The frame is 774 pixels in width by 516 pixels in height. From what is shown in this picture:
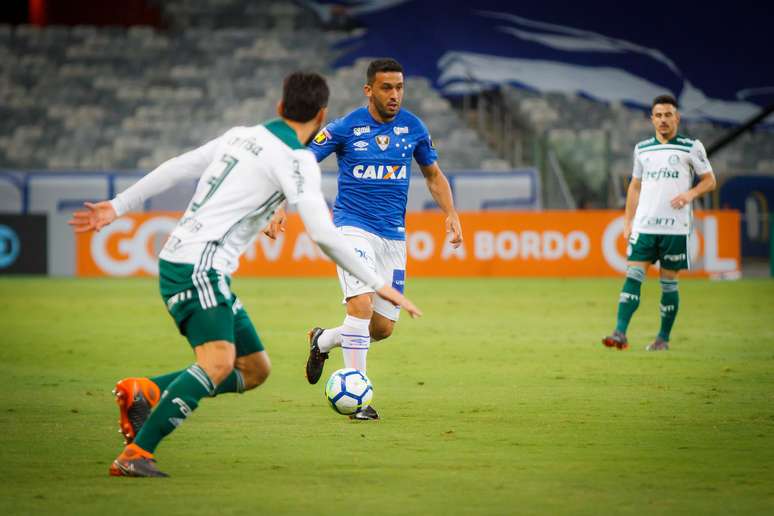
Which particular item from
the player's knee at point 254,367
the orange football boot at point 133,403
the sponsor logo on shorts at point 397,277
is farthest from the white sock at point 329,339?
the orange football boot at point 133,403

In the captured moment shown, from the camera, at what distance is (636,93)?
3209 centimetres

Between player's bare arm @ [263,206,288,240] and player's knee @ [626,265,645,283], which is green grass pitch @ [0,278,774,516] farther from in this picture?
player's bare arm @ [263,206,288,240]

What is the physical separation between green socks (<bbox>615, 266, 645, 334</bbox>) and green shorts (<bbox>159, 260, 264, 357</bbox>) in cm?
718

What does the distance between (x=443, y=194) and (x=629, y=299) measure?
403cm

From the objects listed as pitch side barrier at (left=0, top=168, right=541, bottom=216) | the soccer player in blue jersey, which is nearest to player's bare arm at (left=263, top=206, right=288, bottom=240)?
the soccer player in blue jersey

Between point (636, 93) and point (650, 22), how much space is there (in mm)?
1883

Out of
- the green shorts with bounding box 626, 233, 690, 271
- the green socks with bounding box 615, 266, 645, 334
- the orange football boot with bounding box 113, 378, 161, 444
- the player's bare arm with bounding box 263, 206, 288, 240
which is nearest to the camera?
the orange football boot with bounding box 113, 378, 161, 444

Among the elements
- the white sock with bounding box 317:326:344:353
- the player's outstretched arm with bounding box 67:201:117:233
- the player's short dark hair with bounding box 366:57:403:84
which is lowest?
the white sock with bounding box 317:326:344:353

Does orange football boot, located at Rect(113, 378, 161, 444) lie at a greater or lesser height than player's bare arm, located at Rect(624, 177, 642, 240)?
lesser

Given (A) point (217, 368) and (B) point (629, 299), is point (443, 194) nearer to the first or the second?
(A) point (217, 368)

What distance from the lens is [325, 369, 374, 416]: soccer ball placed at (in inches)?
315

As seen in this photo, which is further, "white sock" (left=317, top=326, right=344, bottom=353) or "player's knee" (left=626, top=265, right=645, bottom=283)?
"player's knee" (left=626, top=265, right=645, bottom=283)

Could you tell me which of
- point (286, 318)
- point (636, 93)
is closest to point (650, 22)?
point (636, 93)

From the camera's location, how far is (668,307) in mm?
12812
